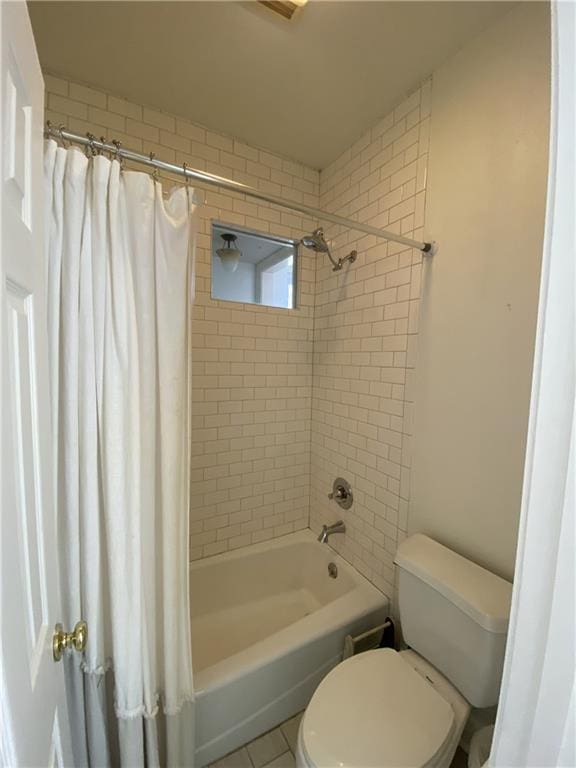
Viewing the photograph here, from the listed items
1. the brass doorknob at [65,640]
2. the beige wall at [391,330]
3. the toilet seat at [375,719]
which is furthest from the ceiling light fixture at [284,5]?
the toilet seat at [375,719]

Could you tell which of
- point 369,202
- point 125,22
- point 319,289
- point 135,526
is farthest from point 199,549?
point 125,22

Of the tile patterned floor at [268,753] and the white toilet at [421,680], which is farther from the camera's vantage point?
the tile patterned floor at [268,753]

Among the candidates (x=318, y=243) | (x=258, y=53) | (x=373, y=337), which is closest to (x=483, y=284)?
(x=373, y=337)

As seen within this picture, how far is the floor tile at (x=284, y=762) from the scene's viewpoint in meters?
1.22

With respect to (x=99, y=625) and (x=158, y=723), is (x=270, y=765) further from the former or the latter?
(x=99, y=625)

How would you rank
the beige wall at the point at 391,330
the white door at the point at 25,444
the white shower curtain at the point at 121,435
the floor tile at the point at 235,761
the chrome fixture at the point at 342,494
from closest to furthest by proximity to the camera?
the white door at the point at 25,444
the white shower curtain at the point at 121,435
the beige wall at the point at 391,330
the floor tile at the point at 235,761
the chrome fixture at the point at 342,494

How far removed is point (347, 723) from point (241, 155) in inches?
97.2

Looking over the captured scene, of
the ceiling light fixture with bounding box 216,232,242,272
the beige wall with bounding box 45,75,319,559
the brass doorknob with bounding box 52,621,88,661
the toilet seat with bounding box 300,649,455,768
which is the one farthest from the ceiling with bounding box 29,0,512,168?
the toilet seat with bounding box 300,649,455,768

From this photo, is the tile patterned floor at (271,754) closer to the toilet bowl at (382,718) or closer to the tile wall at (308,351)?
the toilet bowl at (382,718)

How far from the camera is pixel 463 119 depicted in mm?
1226

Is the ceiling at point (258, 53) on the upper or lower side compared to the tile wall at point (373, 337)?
upper

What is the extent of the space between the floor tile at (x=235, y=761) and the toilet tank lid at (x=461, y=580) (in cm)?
96

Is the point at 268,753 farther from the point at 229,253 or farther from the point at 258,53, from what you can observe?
the point at 258,53

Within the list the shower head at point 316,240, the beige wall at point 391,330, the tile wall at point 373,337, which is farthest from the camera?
the shower head at point 316,240
